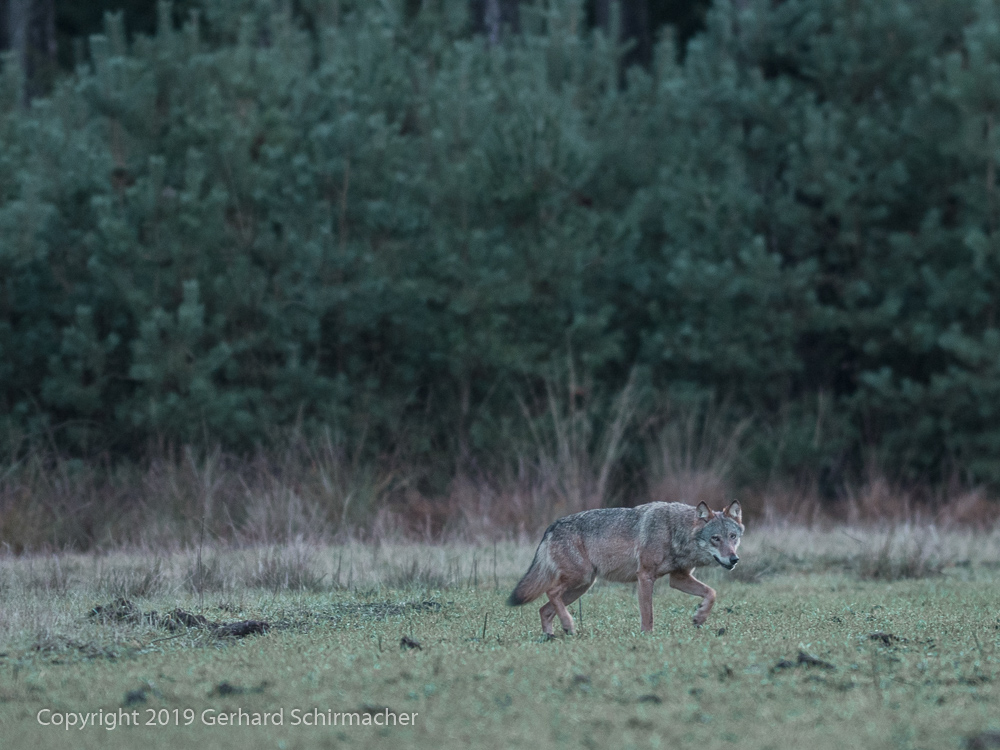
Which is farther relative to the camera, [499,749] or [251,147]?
[251,147]

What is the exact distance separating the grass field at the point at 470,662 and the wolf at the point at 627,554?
0.76 ft

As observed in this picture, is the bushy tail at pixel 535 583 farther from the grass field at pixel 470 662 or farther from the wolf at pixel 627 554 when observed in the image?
the grass field at pixel 470 662

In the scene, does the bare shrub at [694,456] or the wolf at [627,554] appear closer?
the wolf at [627,554]

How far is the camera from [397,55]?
65.3 feet

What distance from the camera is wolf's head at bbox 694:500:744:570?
291 inches

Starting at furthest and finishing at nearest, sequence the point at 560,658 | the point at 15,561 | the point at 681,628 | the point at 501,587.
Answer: the point at 15,561
the point at 501,587
the point at 681,628
the point at 560,658

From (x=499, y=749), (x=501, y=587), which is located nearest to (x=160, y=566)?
(x=501, y=587)

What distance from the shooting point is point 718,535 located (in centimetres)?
747

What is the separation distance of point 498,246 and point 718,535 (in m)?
10.6

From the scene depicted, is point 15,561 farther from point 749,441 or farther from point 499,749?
point 749,441

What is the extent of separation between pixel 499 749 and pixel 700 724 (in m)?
0.90

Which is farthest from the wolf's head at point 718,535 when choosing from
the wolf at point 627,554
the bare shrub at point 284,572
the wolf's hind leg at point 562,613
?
the bare shrub at point 284,572

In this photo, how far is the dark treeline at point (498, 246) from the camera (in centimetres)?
1714

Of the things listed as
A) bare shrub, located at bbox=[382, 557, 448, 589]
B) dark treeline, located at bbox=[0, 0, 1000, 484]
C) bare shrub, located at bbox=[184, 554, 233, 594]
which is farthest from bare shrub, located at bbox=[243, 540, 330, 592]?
dark treeline, located at bbox=[0, 0, 1000, 484]
